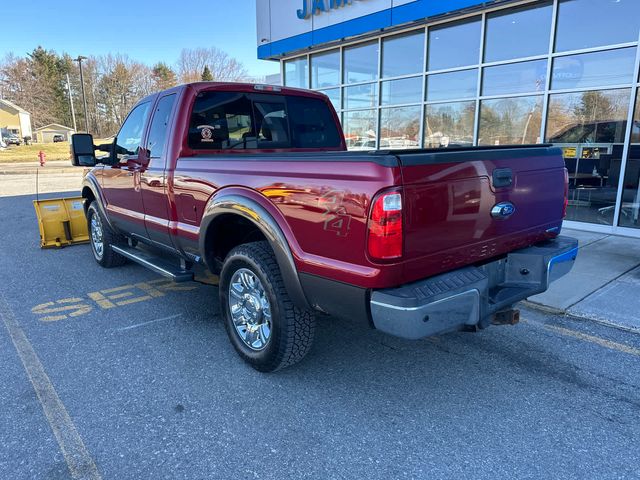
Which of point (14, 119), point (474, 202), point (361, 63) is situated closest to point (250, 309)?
point (474, 202)

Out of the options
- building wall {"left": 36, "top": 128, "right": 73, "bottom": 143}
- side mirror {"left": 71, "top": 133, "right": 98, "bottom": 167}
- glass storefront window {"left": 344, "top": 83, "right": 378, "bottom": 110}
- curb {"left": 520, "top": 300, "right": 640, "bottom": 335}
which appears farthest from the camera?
building wall {"left": 36, "top": 128, "right": 73, "bottom": 143}

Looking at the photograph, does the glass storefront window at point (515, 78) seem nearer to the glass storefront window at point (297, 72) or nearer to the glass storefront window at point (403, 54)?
the glass storefront window at point (403, 54)

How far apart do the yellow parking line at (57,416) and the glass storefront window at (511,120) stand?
8.64 meters

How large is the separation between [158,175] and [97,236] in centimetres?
253

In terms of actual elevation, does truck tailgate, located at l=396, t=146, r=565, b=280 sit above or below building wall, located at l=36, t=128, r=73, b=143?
below

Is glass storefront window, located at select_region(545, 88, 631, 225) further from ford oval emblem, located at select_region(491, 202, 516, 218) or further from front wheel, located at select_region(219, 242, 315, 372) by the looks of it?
front wheel, located at select_region(219, 242, 315, 372)

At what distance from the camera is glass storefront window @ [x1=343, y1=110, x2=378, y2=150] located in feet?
39.8

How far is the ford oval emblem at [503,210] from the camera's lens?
2.83 metres

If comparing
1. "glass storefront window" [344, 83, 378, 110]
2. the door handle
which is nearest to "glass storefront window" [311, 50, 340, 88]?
"glass storefront window" [344, 83, 378, 110]

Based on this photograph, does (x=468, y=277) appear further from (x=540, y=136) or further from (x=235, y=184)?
(x=540, y=136)

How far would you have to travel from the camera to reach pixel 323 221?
256cm

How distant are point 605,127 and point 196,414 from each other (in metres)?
8.23

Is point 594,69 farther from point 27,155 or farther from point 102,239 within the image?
point 27,155

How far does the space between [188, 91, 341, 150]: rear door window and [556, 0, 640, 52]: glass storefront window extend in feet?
19.3
